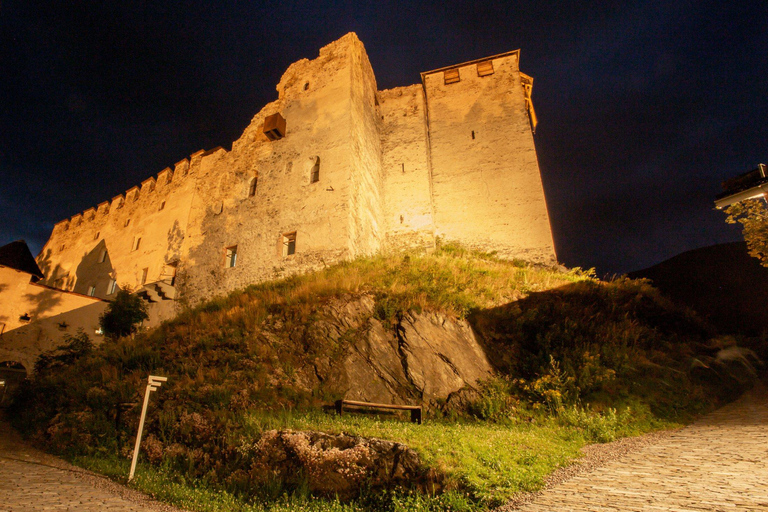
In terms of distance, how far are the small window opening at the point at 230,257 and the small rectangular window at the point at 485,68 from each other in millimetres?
17253

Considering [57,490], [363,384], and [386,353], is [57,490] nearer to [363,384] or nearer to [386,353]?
[363,384]

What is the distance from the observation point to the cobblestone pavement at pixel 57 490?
4293 mm

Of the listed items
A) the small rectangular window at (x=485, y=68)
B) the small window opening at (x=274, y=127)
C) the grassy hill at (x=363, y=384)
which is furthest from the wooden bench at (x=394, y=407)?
the small rectangular window at (x=485, y=68)

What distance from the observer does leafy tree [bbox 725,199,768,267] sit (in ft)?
32.3

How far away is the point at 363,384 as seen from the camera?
8.28m

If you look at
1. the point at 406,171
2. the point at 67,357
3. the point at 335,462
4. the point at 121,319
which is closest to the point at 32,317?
the point at 121,319

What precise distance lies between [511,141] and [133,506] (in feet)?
68.4

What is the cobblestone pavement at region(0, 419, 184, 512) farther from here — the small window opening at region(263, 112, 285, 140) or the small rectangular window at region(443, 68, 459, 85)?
the small rectangular window at region(443, 68, 459, 85)

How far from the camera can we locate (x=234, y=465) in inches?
224

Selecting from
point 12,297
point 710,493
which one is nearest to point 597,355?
point 710,493

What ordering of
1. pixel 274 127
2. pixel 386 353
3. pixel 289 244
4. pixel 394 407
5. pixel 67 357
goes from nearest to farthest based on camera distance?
pixel 394 407
pixel 386 353
pixel 67 357
pixel 289 244
pixel 274 127

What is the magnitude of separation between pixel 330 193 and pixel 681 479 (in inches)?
573

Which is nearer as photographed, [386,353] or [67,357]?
[386,353]

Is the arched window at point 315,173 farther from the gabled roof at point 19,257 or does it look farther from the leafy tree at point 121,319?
the gabled roof at point 19,257
